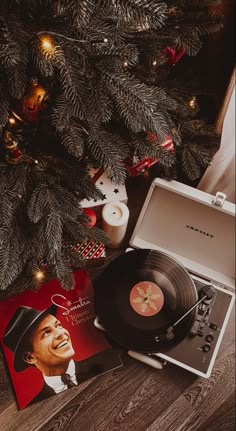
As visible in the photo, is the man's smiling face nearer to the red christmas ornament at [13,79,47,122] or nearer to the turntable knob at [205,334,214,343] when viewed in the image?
the turntable knob at [205,334,214,343]

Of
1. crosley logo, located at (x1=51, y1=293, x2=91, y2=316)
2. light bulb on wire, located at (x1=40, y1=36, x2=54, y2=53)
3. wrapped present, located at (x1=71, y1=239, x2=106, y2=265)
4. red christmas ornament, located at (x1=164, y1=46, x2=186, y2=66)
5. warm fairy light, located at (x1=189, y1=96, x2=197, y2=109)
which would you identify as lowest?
crosley logo, located at (x1=51, y1=293, x2=91, y2=316)

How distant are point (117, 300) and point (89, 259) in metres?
0.17

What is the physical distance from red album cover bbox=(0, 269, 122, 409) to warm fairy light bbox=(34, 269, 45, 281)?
0.20 feet

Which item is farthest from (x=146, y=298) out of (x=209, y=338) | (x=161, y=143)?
(x=161, y=143)

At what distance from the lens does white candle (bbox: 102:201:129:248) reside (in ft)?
4.09

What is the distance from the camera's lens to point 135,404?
1169 mm

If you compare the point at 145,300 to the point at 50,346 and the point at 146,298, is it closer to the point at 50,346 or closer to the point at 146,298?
the point at 146,298

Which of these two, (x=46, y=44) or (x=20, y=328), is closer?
(x=46, y=44)

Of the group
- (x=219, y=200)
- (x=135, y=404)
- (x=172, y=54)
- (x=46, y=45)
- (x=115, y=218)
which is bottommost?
(x=135, y=404)

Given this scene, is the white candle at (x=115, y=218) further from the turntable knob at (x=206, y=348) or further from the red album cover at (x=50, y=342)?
the turntable knob at (x=206, y=348)

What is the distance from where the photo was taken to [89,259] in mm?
1268

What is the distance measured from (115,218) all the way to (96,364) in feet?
1.31

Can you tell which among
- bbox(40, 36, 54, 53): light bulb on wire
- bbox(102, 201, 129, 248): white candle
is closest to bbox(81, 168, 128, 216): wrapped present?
bbox(102, 201, 129, 248): white candle

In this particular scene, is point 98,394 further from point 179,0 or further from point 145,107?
point 179,0
